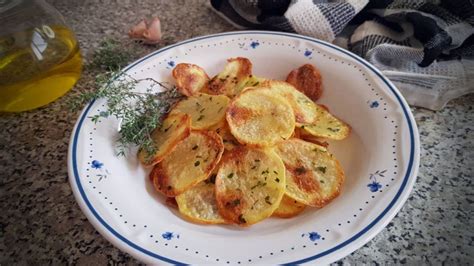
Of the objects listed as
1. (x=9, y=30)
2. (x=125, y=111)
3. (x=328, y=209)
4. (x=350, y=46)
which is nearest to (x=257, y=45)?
(x=350, y=46)

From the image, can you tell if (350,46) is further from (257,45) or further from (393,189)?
(393,189)

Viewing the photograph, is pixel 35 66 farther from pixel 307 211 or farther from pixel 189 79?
pixel 307 211

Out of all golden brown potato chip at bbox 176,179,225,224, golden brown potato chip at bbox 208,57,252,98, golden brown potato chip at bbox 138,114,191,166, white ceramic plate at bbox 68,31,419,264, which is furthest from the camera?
golden brown potato chip at bbox 208,57,252,98

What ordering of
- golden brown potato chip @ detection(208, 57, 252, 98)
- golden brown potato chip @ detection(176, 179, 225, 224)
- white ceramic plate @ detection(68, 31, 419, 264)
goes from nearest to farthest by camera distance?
1. white ceramic plate @ detection(68, 31, 419, 264)
2. golden brown potato chip @ detection(176, 179, 225, 224)
3. golden brown potato chip @ detection(208, 57, 252, 98)

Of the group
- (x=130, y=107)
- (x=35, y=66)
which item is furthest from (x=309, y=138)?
(x=35, y=66)

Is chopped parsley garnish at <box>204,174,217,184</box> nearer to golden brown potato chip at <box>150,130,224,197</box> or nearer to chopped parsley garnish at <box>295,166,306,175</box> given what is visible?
golden brown potato chip at <box>150,130,224,197</box>

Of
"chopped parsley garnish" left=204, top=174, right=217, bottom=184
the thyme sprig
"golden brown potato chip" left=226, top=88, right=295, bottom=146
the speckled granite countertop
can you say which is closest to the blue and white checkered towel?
the speckled granite countertop
